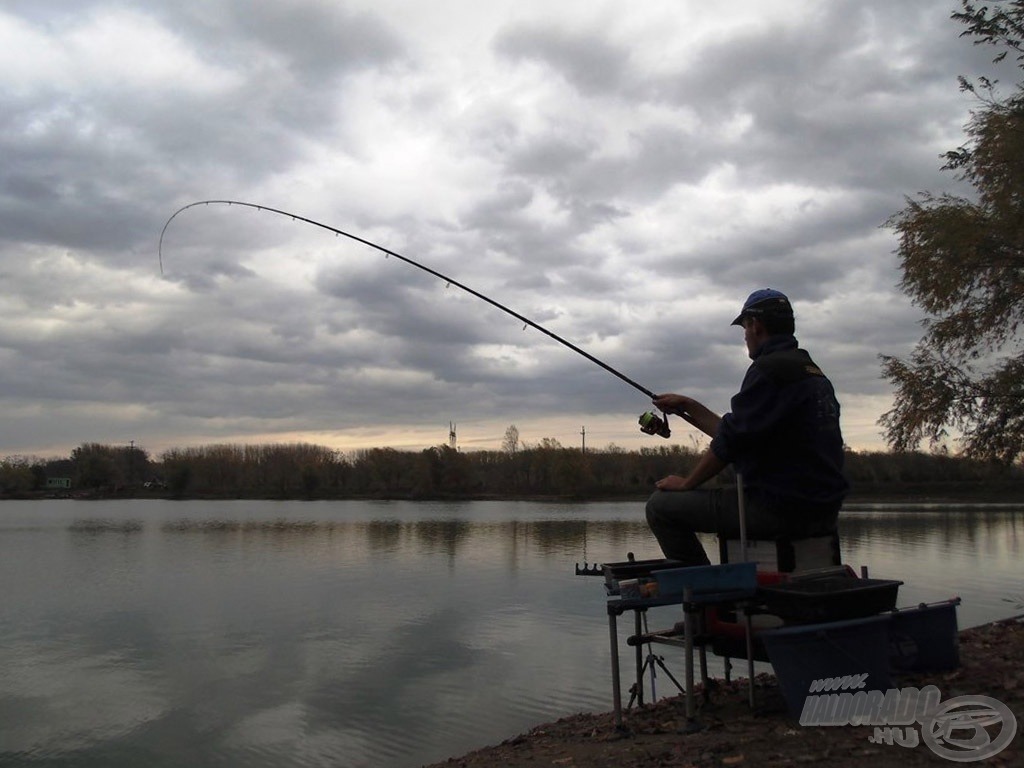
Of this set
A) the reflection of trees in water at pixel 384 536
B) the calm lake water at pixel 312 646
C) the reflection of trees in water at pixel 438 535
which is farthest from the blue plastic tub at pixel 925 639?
the reflection of trees in water at pixel 384 536

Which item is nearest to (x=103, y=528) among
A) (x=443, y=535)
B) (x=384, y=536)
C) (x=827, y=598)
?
(x=384, y=536)

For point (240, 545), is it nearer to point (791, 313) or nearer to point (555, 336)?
point (555, 336)

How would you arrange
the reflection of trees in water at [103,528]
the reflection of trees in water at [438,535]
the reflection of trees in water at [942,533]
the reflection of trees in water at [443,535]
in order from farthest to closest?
the reflection of trees in water at [103,528] → the reflection of trees in water at [443,535] → the reflection of trees in water at [942,533] → the reflection of trees in water at [438,535]

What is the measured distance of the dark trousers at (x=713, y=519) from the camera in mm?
4406

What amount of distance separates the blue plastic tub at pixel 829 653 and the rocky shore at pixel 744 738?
0.23 m

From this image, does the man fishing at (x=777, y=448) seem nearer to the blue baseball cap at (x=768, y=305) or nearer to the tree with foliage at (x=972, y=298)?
the blue baseball cap at (x=768, y=305)

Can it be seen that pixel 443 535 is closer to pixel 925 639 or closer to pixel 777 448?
pixel 925 639

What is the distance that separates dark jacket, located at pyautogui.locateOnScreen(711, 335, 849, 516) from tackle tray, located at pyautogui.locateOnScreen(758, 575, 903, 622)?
377 millimetres

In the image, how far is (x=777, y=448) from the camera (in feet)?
14.3

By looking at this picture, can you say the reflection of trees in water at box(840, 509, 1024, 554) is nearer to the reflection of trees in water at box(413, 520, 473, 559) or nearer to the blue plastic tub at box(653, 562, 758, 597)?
the reflection of trees in water at box(413, 520, 473, 559)

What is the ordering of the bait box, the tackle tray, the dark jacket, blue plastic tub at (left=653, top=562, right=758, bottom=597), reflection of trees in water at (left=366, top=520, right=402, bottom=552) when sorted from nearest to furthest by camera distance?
1. the tackle tray
2. blue plastic tub at (left=653, top=562, right=758, bottom=597)
3. the dark jacket
4. the bait box
5. reflection of trees in water at (left=366, top=520, right=402, bottom=552)

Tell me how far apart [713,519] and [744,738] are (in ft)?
3.62

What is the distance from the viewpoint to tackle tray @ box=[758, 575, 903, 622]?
3973 mm

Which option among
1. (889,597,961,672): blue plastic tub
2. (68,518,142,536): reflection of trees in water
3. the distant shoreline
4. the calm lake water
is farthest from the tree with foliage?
the distant shoreline
